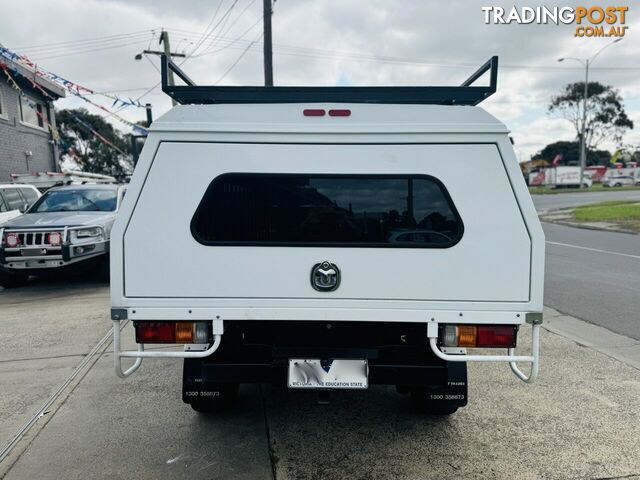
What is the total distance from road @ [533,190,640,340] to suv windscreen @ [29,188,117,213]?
813 cm

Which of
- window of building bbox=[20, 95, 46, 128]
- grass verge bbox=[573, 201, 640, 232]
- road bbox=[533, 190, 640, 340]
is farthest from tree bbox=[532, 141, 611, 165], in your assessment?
window of building bbox=[20, 95, 46, 128]

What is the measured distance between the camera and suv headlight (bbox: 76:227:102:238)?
28.6ft

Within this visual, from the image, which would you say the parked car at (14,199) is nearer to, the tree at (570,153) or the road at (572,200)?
the road at (572,200)

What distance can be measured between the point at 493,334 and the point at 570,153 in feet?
283

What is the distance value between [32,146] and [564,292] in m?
19.2

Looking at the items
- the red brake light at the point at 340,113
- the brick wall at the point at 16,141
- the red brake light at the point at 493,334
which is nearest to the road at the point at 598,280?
the red brake light at the point at 493,334

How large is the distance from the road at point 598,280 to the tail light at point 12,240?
335 inches

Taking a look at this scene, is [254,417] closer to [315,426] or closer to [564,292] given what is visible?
[315,426]

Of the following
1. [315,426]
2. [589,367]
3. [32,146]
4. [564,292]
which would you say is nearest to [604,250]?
[564,292]

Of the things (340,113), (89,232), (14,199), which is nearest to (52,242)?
(89,232)

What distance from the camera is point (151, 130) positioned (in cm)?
294

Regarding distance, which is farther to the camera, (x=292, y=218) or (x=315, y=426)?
(x=315, y=426)

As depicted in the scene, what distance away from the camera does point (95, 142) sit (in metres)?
58.1

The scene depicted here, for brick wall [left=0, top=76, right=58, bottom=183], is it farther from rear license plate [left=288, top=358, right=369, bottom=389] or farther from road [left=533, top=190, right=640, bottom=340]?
rear license plate [left=288, top=358, right=369, bottom=389]
